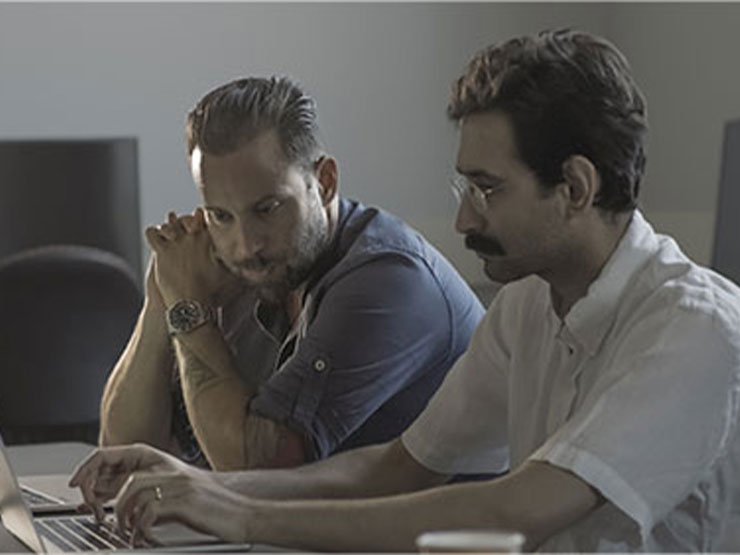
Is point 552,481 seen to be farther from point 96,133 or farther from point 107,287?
point 96,133

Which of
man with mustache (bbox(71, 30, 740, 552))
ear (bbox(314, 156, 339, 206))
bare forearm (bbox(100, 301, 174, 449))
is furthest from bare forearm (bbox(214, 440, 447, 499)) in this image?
bare forearm (bbox(100, 301, 174, 449))

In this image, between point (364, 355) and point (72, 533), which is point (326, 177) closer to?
point (364, 355)

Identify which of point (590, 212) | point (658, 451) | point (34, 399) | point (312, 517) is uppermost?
point (590, 212)

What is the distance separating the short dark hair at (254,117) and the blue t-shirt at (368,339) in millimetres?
145

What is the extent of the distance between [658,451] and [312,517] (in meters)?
0.34

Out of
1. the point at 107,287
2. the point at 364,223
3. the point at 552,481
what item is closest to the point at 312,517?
the point at 552,481

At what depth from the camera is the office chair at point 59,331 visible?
3.46m

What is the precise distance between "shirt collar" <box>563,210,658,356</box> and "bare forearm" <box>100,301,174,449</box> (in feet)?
3.31

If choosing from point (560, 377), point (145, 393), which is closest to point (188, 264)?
→ point (145, 393)

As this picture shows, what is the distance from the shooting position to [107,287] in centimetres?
351

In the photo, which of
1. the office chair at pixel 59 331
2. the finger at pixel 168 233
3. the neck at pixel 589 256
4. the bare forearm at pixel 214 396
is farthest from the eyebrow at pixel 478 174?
the office chair at pixel 59 331

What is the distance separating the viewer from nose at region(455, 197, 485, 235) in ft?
5.93

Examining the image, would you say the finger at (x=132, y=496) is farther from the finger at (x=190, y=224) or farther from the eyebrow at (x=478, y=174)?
the finger at (x=190, y=224)

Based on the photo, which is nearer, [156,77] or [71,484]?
[71,484]
